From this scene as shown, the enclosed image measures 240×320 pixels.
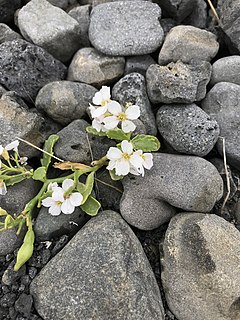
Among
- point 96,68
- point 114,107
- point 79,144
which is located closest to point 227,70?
point 96,68

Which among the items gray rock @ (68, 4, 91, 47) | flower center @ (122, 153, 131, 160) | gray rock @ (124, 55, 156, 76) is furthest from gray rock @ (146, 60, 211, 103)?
gray rock @ (68, 4, 91, 47)

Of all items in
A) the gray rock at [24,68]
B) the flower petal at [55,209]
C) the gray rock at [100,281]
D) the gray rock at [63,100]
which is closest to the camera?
the gray rock at [100,281]

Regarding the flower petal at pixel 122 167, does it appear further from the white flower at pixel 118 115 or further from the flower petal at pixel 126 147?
the white flower at pixel 118 115

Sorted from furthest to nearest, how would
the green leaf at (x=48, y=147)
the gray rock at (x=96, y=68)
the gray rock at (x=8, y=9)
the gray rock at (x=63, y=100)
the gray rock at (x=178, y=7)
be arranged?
1. the gray rock at (x=8, y=9)
2. the gray rock at (x=178, y=7)
3. the gray rock at (x=96, y=68)
4. the gray rock at (x=63, y=100)
5. the green leaf at (x=48, y=147)

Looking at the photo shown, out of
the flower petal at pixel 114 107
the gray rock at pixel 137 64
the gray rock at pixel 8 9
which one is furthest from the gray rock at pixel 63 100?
the gray rock at pixel 8 9

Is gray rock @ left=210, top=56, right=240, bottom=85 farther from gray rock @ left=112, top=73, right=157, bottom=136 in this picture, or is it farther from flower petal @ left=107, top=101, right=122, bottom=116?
flower petal @ left=107, top=101, right=122, bottom=116

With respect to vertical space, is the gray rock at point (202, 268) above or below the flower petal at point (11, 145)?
below

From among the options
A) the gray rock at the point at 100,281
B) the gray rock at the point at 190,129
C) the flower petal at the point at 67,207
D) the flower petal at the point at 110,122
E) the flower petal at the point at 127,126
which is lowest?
the gray rock at the point at 100,281

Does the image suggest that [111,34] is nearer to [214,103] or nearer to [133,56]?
[133,56]
